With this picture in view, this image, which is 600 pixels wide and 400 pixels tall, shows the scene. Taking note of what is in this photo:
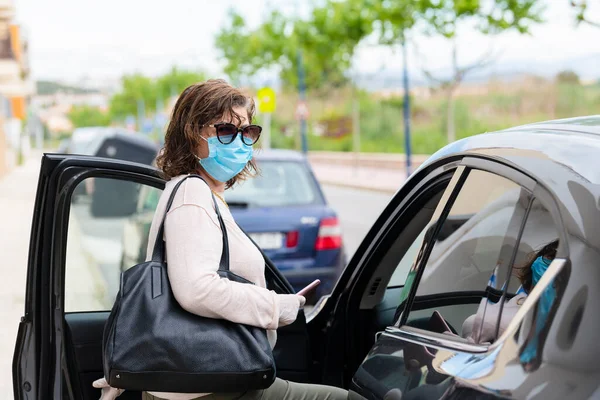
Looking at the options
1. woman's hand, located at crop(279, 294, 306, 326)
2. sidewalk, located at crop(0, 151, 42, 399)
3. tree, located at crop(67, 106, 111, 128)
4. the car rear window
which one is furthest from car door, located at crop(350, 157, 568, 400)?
tree, located at crop(67, 106, 111, 128)

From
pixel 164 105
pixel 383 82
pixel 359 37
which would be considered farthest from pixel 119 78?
pixel 359 37

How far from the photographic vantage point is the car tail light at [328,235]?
8.95 m

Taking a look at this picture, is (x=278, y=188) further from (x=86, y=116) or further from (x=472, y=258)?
(x=86, y=116)

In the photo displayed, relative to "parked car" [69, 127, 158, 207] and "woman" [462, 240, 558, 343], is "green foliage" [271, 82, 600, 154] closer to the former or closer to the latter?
"parked car" [69, 127, 158, 207]

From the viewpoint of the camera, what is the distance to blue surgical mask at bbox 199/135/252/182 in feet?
8.87

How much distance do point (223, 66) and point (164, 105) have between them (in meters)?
60.7

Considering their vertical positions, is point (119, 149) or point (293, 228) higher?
point (293, 228)

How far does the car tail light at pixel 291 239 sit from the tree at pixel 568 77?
2789 cm

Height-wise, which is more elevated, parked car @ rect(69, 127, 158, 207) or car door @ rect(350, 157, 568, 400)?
car door @ rect(350, 157, 568, 400)

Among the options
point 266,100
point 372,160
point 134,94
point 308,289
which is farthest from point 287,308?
point 134,94

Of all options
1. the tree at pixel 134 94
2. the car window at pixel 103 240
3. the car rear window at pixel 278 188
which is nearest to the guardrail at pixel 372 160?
the car window at pixel 103 240

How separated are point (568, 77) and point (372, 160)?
8.03m

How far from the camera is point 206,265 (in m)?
2.39

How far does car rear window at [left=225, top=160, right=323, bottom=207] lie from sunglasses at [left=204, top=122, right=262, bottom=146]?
6208 mm
